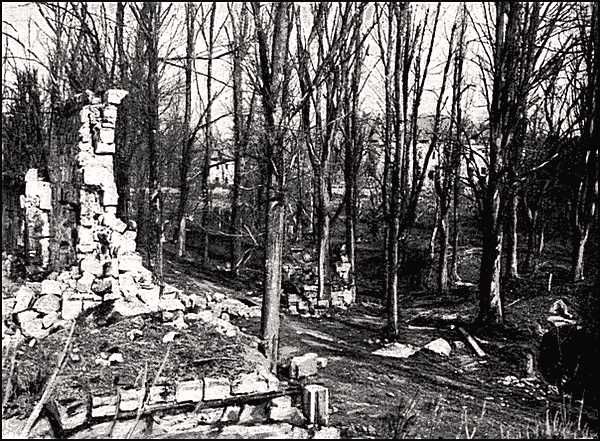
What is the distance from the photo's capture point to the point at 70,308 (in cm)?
1007

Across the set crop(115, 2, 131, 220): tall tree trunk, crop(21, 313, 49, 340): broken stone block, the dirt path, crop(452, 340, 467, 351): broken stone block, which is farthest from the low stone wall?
crop(115, 2, 131, 220): tall tree trunk

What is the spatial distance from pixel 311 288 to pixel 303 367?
740cm

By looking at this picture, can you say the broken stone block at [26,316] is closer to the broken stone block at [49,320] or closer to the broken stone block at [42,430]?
the broken stone block at [49,320]

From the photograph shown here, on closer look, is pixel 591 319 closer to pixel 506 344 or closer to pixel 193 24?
pixel 506 344

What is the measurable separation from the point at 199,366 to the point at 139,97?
1221 centimetres

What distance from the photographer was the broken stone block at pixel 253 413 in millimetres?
7414

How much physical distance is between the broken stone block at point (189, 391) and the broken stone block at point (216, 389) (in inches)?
2.5

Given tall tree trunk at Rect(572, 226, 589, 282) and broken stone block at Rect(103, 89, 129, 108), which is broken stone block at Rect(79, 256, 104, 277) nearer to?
broken stone block at Rect(103, 89, 129, 108)

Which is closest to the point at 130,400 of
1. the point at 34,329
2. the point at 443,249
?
the point at 34,329

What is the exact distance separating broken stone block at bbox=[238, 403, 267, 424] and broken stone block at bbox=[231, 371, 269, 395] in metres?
0.22

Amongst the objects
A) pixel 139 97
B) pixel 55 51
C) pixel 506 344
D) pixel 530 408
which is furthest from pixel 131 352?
pixel 55 51

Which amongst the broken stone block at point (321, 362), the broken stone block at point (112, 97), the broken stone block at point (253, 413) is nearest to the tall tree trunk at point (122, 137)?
the broken stone block at point (112, 97)

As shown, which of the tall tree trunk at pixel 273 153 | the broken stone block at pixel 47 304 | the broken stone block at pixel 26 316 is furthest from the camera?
the broken stone block at pixel 47 304

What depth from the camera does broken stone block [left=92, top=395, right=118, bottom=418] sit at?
6.96 metres
